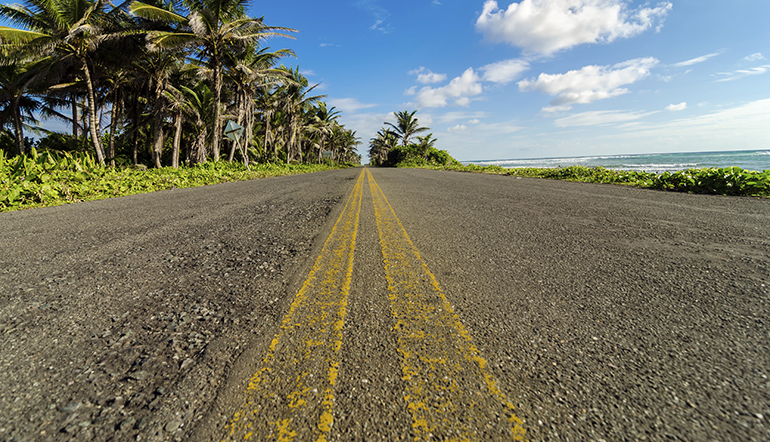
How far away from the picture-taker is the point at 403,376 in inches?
55.1

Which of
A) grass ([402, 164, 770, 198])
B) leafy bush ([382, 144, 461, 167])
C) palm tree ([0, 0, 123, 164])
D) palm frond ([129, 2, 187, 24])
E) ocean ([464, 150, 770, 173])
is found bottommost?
grass ([402, 164, 770, 198])

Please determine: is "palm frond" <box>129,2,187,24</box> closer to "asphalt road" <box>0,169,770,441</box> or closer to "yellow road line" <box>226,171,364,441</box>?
"asphalt road" <box>0,169,770,441</box>

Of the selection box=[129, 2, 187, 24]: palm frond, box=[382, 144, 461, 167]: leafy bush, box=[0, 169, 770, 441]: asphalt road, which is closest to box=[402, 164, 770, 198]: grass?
box=[0, 169, 770, 441]: asphalt road

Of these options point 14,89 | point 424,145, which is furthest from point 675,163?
point 14,89

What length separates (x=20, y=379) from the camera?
1.39 meters

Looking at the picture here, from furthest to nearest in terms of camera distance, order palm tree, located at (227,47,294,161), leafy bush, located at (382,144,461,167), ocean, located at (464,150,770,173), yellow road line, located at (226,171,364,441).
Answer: leafy bush, located at (382,144,461,167) < ocean, located at (464,150,770,173) < palm tree, located at (227,47,294,161) < yellow road line, located at (226,171,364,441)

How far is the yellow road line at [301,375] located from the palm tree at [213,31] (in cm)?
1791

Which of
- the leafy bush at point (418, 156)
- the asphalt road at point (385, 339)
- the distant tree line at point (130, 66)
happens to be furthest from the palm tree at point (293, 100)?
the asphalt road at point (385, 339)

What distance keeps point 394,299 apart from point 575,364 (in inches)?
43.2

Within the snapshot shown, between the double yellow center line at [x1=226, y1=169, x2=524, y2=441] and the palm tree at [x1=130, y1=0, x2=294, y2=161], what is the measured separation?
1809 centimetres

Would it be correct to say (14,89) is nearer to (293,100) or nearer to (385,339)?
(293,100)

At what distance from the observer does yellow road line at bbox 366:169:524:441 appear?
3.70 ft

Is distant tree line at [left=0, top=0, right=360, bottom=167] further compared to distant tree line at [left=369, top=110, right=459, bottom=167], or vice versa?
distant tree line at [left=369, top=110, right=459, bottom=167]

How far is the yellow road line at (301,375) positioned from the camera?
3.68 ft
